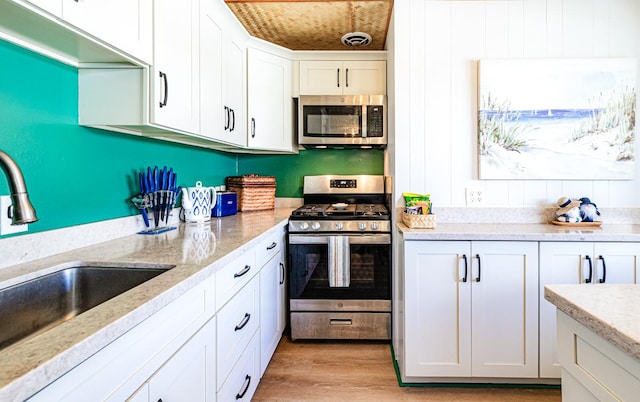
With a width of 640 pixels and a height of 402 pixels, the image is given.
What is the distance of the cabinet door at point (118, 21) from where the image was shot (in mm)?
1018

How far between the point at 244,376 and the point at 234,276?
539mm

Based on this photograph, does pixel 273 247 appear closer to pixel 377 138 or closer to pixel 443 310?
pixel 443 310

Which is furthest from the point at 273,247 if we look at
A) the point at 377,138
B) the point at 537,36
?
the point at 537,36

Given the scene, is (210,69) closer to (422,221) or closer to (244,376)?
(422,221)

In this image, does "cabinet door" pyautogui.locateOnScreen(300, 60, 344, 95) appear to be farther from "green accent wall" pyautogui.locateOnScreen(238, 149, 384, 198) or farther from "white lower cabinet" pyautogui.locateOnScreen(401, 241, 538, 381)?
"white lower cabinet" pyautogui.locateOnScreen(401, 241, 538, 381)

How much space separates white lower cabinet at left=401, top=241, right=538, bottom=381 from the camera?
188 centimetres

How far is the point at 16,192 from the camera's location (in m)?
0.69

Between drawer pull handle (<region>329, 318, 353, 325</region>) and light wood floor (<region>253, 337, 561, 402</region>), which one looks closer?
light wood floor (<region>253, 337, 561, 402</region>)

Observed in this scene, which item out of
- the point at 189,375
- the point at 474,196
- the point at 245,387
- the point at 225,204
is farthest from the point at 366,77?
the point at 189,375

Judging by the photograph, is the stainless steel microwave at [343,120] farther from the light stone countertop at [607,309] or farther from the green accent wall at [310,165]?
the light stone countertop at [607,309]

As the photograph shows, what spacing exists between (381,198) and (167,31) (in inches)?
83.5

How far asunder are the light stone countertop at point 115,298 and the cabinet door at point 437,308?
91 cm

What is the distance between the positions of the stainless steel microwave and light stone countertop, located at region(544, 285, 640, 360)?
193 cm

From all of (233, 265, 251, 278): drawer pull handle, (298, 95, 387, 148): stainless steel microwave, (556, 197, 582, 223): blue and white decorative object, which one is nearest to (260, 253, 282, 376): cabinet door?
(233, 265, 251, 278): drawer pull handle
